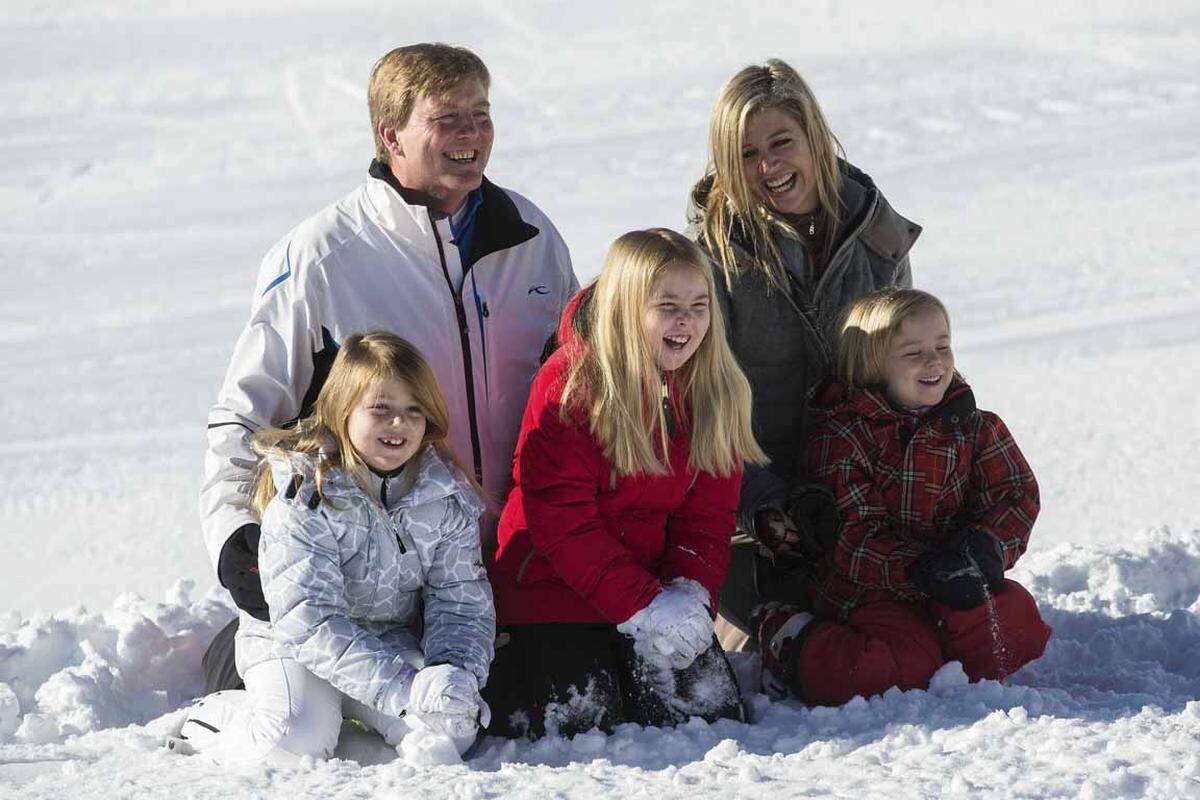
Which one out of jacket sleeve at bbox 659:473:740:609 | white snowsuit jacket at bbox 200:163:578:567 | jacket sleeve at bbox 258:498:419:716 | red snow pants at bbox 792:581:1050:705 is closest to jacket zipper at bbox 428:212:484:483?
white snowsuit jacket at bbox 200:163:578:567

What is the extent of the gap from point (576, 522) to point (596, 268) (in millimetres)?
5387

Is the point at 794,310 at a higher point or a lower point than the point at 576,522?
higher

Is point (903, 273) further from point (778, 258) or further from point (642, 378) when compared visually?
point (642, 378)

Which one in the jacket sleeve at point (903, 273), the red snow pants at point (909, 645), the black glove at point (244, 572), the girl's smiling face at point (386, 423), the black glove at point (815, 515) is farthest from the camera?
the jacket sleeve at point (903, 273)

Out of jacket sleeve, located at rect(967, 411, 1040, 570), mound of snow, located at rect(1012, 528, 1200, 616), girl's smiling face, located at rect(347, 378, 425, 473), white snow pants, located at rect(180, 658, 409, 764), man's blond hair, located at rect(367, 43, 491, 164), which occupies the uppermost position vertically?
man's blond hair, located at rect(367, 43, 491, 164)

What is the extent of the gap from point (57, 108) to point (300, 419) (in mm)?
11666

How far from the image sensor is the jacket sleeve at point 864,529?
4.05 m

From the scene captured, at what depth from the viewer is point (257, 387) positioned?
156 inches

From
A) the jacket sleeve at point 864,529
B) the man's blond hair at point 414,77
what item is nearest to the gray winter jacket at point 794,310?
the jacket sleeve at point 864,529

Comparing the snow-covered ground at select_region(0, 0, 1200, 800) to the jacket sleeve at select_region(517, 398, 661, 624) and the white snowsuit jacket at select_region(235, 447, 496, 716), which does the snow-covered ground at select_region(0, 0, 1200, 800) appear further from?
the jacket sleeve at select_region(517, 398, 661, 624)

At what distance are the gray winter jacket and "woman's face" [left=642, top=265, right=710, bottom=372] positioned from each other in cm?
58

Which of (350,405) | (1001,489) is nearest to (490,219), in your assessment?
(350,405)

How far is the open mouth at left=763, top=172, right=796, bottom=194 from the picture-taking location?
4.30 metres

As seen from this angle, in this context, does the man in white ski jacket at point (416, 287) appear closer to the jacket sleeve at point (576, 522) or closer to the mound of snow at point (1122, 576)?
the jacket sleeve at point (576, 522)
